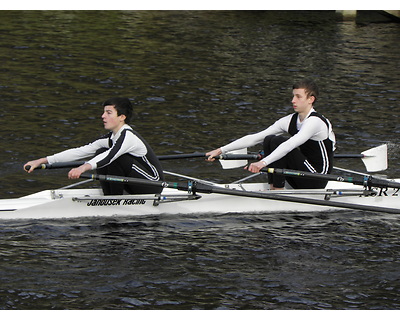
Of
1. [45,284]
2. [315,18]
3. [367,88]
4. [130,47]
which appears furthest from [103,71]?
[45,284]

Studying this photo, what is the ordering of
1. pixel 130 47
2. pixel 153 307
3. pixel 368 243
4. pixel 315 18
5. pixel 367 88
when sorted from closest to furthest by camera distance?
pixel 153 307 → pixel 368 243 → pixel 367 88 → pixel 130 47 → pixel 315 18

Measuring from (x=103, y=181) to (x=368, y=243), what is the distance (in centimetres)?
392

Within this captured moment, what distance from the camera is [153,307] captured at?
9.97 metres

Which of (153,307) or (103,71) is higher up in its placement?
(103,71)

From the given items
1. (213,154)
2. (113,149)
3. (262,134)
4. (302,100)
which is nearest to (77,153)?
(113,149)

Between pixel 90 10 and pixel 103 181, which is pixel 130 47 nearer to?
pixel 90 10

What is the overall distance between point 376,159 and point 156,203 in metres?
3.85

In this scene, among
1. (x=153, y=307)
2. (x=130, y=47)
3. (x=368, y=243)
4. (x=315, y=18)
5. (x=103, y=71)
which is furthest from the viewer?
(x=315, y=18)

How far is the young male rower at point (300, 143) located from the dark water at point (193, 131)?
804mm

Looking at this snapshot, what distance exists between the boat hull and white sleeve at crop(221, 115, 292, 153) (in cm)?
62

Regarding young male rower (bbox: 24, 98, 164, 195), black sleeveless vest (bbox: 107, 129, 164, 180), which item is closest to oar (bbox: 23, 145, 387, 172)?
young male rower (bbox: 24, 98, 164, 195)

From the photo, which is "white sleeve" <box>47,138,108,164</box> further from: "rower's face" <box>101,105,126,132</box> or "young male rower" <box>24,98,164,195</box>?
"rower's face" <box>101,105,126,132</box>

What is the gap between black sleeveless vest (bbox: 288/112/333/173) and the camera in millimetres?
12820

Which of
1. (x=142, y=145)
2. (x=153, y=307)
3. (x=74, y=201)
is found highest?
(x=142, y=145)
